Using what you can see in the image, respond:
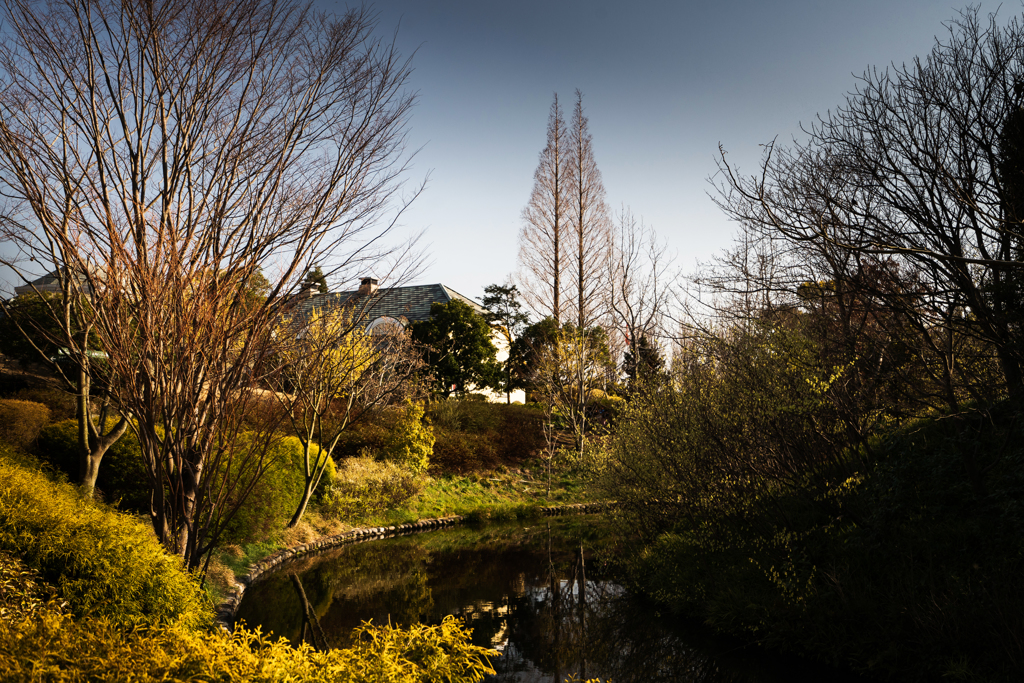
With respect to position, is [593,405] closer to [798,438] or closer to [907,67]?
[798,438]

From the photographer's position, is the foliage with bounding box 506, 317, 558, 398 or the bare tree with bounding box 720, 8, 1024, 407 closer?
the bare tree with bounding box 720, 8, 1024, 407

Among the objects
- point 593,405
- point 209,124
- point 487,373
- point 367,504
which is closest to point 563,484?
point 593,405

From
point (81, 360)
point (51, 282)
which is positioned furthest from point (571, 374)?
point (81, 360)

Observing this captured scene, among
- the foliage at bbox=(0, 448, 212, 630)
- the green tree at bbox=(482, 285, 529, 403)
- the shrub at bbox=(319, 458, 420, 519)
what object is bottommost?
the shrub at bbox=(319, 458, 420, 519)

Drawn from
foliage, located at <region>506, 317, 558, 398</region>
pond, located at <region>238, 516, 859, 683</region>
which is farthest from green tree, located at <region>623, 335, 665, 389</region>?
pond, located at <region>238, 516, 859, 683</region>

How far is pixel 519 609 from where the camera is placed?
7602 mm

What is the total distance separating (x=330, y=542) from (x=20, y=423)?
5.33 m

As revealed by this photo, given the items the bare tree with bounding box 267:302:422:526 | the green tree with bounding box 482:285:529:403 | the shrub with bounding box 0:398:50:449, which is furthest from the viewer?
the green tree with bounding box 482:285:529:403

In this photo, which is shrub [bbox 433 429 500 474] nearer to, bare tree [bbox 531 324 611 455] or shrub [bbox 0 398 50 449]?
bare tree [bbox 531 324 611 455]

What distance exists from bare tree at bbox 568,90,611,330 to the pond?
10.7 metres

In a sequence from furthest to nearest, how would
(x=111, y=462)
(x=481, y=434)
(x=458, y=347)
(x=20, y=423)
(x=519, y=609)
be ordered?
(x=458, y=347), (x=481, y=434), (x=111, y=462), (x=20, y=423), (x=519, y=609)

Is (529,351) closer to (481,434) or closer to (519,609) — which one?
(481,434)

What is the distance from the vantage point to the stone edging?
709cm

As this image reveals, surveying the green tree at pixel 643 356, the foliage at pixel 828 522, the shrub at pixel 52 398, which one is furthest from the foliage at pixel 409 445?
the foliage at pixel 828 522
